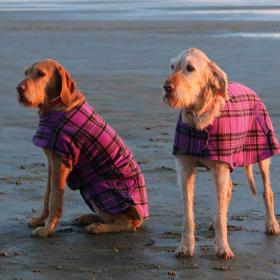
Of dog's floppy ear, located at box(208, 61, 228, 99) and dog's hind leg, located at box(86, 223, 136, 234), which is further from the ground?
dog's floppy ear, located at box(208, 61, 228, 99)

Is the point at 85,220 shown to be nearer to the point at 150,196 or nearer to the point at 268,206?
the point at 150,196

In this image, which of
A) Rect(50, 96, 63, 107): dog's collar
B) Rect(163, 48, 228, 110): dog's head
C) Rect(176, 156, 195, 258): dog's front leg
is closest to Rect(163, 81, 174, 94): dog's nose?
Rect(163, 48, 228, 110): dog's head

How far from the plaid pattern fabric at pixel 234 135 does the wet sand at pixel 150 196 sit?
599 mm

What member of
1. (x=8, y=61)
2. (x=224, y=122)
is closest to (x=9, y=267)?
(x=224, y=122)

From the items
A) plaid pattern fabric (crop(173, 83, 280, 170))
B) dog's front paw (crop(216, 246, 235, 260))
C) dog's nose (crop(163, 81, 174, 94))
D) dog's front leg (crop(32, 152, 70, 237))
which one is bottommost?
dog's front paw (crop(216, 246, 235, 260))

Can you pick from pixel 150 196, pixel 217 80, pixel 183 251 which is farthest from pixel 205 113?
pixel 150 196

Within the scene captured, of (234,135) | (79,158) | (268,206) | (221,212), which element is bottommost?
(268,206)

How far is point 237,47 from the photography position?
2023 cm

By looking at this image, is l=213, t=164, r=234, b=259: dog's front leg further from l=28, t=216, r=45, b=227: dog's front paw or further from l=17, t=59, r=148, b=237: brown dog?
l=28, t=216, r=45, b=227: dog's front paw

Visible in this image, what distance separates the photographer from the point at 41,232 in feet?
20.5

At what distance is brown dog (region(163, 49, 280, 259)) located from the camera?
222 inches

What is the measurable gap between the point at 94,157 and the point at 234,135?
44.0 inches

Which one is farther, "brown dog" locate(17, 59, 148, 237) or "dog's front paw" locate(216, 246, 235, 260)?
"brown dog" locate(17, 59, 148, 237)

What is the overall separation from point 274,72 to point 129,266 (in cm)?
1019
